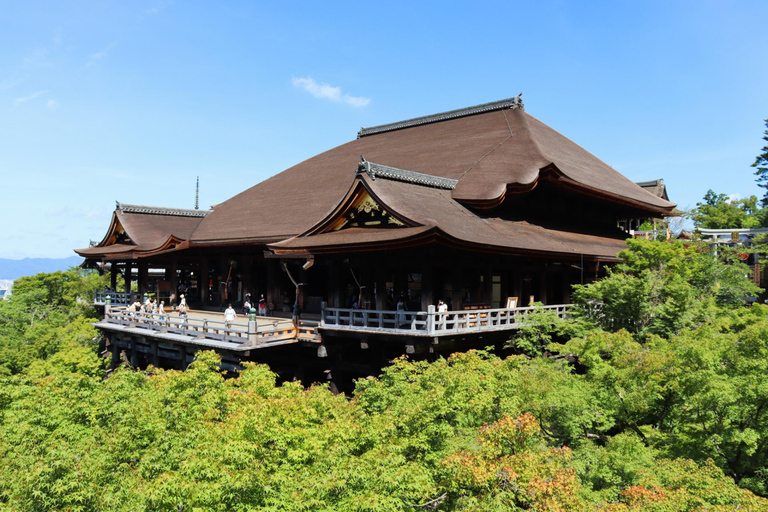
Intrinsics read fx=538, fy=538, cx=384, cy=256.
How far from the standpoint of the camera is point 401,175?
21.3m

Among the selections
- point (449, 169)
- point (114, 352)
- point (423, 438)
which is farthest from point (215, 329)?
point (449, 169)

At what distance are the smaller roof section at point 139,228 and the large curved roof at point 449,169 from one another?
8.67 feet

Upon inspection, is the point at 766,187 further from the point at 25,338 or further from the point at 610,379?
the point at 25,338

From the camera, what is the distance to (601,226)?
31.6 metres

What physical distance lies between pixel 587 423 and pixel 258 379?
7.94m

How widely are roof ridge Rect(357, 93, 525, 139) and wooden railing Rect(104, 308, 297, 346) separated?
68.4 feet

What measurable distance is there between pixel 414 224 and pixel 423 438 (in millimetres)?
8590

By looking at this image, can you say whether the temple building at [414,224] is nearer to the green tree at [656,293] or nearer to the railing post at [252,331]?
the green tree at [656,293]

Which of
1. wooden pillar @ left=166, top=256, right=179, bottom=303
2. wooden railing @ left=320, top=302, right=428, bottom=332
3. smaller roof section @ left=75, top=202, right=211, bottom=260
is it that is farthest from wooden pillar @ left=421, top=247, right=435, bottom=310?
wooden pillar @ left=166, top=256, right=179, bottom=303

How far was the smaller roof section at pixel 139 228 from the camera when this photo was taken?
32188mm

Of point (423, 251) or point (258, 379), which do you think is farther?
point (423, 251)

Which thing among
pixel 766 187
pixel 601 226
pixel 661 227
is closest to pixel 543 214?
pixel 601 226

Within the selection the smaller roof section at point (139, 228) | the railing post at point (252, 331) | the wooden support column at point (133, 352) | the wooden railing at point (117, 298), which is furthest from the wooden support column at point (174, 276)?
the railing post at point (252, 331)

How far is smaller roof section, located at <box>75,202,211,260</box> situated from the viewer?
1267 inches
